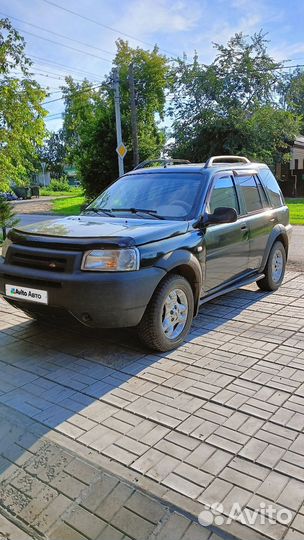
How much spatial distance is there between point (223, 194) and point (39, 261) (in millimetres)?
2356

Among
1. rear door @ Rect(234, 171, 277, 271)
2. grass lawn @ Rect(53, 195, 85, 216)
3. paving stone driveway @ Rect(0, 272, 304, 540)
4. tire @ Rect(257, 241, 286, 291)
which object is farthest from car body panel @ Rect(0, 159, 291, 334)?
grass lawn @ Rect(53, 195, 85, 216)

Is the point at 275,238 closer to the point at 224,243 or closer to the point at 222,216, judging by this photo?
the point at 224,243

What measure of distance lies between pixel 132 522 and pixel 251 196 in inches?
175

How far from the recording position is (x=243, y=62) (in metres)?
24.9

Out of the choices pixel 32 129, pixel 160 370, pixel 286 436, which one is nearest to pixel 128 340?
pixel 160 370

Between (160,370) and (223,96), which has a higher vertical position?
(223,96)

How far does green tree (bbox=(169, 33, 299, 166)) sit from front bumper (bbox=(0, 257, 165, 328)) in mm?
21434

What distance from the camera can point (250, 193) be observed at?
5.68 metres

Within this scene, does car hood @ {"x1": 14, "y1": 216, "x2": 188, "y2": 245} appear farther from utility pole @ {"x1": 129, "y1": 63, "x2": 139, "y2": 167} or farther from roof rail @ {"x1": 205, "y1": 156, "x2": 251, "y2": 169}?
utility pole @ {"x1": 129, "y1": 63, "x2": 139, "y2": 167}

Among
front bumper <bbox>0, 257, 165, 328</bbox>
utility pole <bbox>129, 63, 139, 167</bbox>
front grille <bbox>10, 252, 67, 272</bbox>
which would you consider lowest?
front bumper <bbox>0, 257, 165, 328</bbox>

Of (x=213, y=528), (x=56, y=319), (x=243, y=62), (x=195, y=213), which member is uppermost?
(x=243, y=62)

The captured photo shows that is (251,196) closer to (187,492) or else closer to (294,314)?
(294,314)

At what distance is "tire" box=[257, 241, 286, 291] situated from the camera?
240 inches

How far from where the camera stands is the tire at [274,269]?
6.09 m
